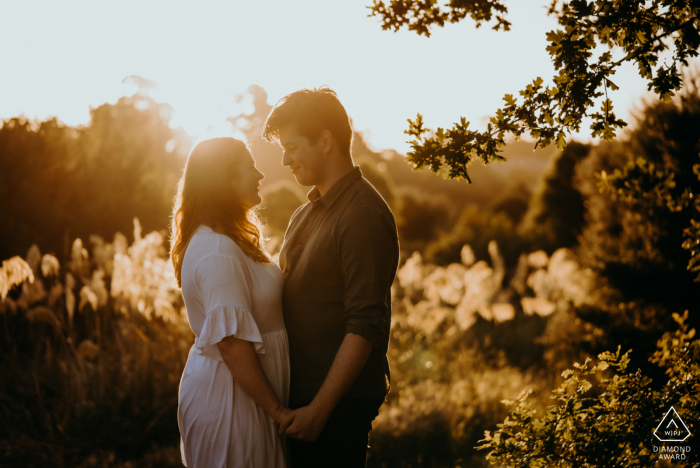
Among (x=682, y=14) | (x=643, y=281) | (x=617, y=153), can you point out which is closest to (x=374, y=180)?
(x=617, y=153)

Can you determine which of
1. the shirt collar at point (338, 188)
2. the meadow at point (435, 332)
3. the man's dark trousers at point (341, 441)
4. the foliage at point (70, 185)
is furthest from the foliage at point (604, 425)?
the foliage at point (70, 185)

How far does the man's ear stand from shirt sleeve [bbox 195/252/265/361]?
641 millimetres

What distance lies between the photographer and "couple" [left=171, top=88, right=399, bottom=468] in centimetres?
203

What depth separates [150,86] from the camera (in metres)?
45.2

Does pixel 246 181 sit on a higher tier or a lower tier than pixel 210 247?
higher

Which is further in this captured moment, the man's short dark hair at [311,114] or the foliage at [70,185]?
the foliage at [70,185]

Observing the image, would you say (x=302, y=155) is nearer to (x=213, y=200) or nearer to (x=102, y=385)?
(x=213, y=200)

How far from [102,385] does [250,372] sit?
11.1 feet

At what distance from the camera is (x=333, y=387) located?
1.98 m

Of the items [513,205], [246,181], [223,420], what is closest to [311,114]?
[246,181]

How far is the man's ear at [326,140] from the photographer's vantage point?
7.48ft

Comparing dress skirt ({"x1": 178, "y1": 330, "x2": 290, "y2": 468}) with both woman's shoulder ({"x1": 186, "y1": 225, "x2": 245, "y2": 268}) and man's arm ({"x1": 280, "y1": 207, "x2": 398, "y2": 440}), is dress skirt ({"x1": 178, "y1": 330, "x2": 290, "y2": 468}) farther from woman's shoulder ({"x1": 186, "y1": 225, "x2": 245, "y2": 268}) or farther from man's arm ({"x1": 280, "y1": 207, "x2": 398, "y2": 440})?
woman's shoulder ({"x1": 186, "y1": 225, "x2": 245, "y2": 268})

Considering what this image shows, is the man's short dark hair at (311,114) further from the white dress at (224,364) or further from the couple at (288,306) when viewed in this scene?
the white dress at (224,364)

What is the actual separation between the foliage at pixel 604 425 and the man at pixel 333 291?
59 cm
